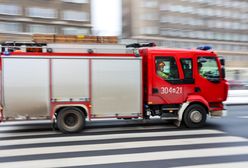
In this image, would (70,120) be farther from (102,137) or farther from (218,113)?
(218,113)

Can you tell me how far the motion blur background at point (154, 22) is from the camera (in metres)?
57.2

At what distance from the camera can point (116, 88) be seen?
1040 cm

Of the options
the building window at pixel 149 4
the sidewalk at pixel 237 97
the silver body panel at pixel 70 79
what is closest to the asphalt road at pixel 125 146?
the silver body panel at pixel 70 79

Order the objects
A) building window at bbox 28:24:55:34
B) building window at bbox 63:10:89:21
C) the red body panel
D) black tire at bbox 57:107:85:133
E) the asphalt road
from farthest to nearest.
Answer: building window at bbox 63:10:89:21 < building window at bbox 28:24:55:34 < the red body panel < black tire at bbox 57:107:85:133 < the asphalt road

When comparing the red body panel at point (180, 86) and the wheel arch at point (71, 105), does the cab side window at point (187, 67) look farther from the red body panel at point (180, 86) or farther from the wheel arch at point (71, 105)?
the wheel arch at point (71, 105)

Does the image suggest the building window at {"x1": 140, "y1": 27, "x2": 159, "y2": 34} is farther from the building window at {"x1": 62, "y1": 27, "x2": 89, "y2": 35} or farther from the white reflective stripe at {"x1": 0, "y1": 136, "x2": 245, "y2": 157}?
the white reflective stripe at {"x1": 0, "y1": 136, "x2": 245, "y2": 157}

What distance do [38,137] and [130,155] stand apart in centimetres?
320

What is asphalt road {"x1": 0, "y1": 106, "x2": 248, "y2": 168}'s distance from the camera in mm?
6975

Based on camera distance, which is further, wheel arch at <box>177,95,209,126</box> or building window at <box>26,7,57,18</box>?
building window at <box>26,7,57,18</box>

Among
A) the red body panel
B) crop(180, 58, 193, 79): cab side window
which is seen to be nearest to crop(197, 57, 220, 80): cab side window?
the red body panel

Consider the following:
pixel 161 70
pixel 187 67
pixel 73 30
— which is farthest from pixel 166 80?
pixel 73 30

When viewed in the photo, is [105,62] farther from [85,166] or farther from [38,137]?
[85,166]

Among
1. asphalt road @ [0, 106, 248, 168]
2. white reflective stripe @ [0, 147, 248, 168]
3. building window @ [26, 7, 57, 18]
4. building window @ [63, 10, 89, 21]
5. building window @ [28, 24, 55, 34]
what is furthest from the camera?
building window @ [63, 10, 89, 21]

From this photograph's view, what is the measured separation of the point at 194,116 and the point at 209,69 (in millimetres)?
1606
